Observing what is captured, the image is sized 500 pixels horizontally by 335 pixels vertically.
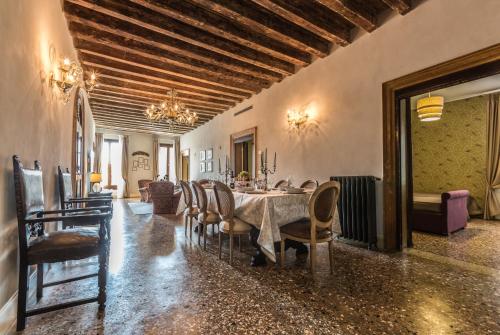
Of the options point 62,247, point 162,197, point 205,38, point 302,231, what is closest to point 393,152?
point 302,231

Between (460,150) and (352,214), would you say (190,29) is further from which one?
(460,150)

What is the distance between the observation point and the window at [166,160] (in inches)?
498

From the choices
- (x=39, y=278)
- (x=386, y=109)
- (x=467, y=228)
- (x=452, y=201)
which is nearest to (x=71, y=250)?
(x=39, y=278)

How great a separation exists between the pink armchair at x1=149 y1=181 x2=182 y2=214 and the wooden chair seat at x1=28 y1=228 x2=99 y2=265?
4.75 meters

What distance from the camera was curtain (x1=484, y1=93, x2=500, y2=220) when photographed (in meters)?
5.28

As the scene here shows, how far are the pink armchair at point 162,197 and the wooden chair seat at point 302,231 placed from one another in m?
4.71

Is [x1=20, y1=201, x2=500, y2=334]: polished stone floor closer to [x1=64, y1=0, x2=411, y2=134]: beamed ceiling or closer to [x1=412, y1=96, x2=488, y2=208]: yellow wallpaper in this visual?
[x1=64, y1=0, x2=411, y2=134]: beamed ceiling

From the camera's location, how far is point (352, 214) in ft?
11.3

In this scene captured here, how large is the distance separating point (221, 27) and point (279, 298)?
3409mm

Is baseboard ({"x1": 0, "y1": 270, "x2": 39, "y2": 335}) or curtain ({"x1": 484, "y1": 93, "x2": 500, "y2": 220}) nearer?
baseboard ({"x1": 0, "y1": 270, "x2": 39, "y2": 335})

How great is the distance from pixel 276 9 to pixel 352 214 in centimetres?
290

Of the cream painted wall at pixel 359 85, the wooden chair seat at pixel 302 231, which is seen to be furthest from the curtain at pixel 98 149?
the wooden chair seat at pixel 302 231

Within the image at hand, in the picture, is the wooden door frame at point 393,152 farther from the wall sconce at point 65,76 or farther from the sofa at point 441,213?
the wall sconce at point 65,76

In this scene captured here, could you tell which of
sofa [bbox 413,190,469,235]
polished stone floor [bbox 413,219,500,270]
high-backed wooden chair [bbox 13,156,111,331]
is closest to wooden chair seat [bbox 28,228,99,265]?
high-backed wooden chair [bbox 13,156,111,331]
